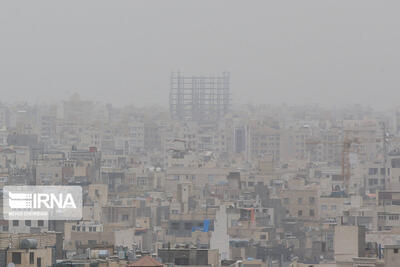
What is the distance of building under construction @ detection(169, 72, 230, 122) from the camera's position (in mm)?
155000

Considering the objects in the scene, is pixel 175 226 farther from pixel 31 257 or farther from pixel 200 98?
pixel 200 98

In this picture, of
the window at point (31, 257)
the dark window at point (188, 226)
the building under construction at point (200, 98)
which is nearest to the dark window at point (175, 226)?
the dark window at point (188, 226)

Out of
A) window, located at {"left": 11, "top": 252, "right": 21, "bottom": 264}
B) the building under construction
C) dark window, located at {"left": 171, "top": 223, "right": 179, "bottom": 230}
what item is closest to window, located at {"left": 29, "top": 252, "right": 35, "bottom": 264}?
window, located at {"left": 11, "top": 252, "right": 21, "bottom": 264}

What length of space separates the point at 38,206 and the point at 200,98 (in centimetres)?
13215

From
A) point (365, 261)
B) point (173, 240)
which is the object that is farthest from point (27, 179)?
point (365, 261)

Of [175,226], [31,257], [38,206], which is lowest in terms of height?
[31,257]

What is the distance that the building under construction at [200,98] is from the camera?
15500 cm

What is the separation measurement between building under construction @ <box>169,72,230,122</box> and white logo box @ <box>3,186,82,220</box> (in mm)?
105632

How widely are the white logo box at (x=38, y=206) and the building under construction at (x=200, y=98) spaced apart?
10563cm

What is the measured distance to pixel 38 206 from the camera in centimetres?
3684

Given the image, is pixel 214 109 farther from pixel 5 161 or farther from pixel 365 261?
pixel 365 261

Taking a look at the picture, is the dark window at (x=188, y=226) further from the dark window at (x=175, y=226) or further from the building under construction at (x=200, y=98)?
the building under construction at (x=200, y=98)

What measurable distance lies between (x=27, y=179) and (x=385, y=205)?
14.7m

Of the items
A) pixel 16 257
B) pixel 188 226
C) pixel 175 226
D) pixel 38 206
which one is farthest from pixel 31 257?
pixel 188 226
